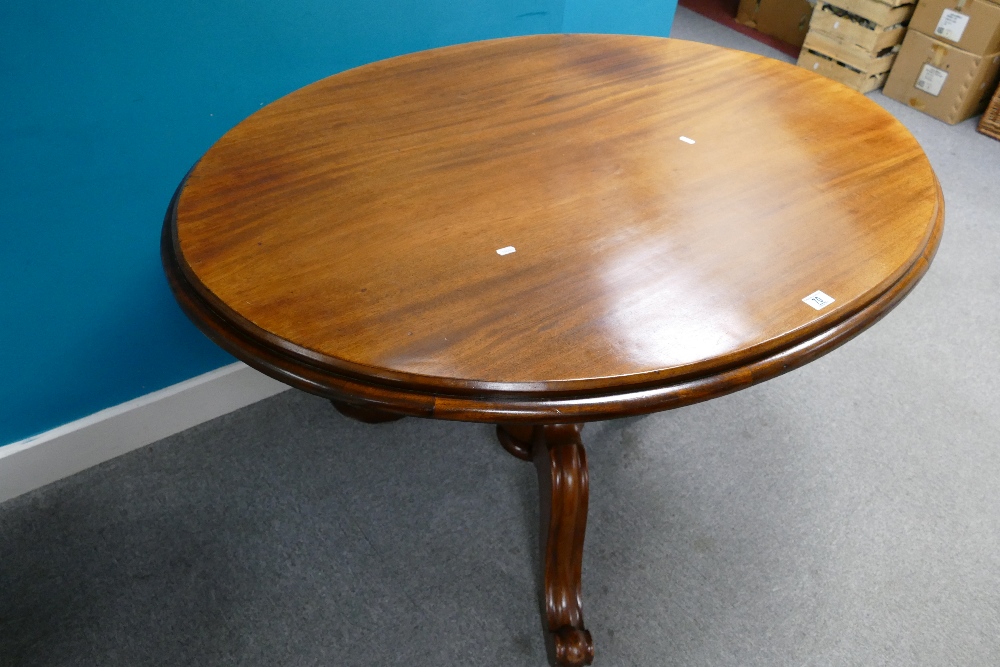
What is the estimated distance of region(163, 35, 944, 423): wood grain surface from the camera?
0.72 metres

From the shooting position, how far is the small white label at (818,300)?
0.79m

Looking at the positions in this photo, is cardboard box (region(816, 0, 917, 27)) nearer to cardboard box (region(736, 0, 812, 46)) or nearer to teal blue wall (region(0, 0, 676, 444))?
cardboard box (region(736, 0, 812, 46))

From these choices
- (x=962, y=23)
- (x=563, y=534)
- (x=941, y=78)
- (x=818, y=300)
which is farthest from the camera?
(x=941, y=78)

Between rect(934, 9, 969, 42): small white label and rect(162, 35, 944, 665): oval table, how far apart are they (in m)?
1.78

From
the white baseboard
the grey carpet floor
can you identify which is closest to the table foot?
the grey carpet floor

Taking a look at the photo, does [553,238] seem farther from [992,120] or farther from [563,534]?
[992,120]

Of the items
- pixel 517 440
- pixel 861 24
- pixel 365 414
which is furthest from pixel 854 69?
pixel 365 414

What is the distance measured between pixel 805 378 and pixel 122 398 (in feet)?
5.11

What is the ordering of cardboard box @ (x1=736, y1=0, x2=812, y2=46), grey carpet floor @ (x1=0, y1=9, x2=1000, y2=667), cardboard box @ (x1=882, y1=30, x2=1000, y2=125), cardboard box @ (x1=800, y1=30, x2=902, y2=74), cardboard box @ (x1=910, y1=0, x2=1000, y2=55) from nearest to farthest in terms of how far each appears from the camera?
1. grey carpet floor @ (x1=0, y1=9, x2=1000, y2=667)
2. cardboard box @ (x1=910, y1=0, x2=1000, y2=55)
3. cardboard box @ (x1=882, y1=30, x2=1000, y2=125)
4. cardboard box @ (x1=800, y1=30, x2=902, y2=74)
5. cardboard box @ (x1=736, y1=0, x2=812, y2=46)

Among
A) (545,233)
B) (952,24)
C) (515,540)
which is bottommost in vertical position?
(515,540)

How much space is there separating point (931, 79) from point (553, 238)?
2529 millimetres

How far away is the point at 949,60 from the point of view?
260 centimetres

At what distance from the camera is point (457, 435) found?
1554 mm

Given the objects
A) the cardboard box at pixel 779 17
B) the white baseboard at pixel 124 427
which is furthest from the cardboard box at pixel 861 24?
the white baseboard at pixel 124 427
